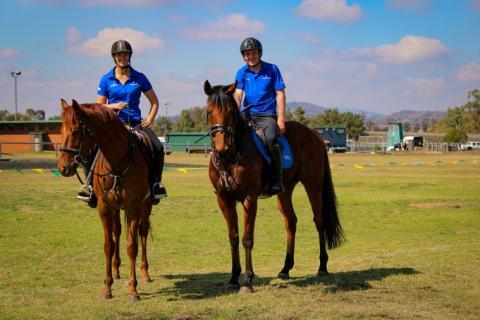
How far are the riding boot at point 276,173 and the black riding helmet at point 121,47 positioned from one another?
259cm

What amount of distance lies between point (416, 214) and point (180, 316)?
12.6 meters

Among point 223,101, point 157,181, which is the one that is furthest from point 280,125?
point 157,181

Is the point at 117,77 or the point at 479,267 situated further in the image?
the point at 479,267

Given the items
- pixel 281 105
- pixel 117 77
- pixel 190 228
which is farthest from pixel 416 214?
pixel 117 77

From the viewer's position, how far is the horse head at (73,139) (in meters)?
7.02

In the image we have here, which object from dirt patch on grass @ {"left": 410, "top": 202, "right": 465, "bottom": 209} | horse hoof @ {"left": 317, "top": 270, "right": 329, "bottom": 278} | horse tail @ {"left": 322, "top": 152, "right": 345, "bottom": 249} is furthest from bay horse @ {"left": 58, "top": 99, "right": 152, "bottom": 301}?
dirt patch on grass @ {"left": 410, "top": 202, "right": 465, "bottom": 209}

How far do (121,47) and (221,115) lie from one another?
6.55 ft

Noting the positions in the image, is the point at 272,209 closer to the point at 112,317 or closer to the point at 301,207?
the point at 301,207

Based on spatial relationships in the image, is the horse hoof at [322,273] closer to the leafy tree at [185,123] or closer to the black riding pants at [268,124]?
the black riding pants at [268,124]

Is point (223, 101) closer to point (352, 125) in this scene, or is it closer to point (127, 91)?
point (127, 91)

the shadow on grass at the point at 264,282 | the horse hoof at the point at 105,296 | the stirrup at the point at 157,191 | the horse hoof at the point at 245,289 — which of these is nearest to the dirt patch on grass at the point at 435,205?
the shadow on grass at the point at 264,282

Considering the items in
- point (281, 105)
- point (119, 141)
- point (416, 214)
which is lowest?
point (416, 214)

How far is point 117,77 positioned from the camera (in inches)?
340

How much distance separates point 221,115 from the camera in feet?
24.9
